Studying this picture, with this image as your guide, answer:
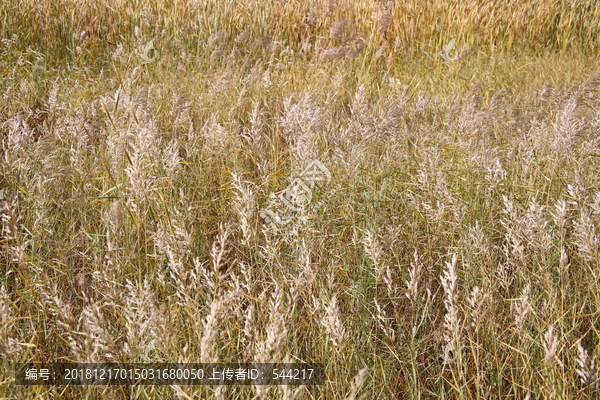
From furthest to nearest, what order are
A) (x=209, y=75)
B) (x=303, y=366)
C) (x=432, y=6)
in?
(x=432, y=6) < (x=209, y=75) < (x=303, y=366)

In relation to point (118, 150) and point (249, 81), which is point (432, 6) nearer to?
point (249, 81)

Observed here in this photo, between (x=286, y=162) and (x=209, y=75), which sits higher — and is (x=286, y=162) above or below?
below

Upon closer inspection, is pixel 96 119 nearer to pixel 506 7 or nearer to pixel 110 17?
pixel 110 17

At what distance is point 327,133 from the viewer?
9.61 feet

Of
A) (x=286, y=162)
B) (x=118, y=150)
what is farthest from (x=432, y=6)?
(x=118, y=150)

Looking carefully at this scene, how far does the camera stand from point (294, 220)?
2.01 metres

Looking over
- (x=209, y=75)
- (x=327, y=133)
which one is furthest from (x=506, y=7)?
(x=327, y=133)

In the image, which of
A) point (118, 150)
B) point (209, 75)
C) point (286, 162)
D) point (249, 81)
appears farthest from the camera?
point (209, 75)

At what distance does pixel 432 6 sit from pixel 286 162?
147 inches

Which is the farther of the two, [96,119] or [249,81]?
[249,81]

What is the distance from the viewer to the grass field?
4.60 feet

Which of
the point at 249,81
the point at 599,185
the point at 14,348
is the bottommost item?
the point at 14,348

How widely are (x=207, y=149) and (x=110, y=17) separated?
3123mm

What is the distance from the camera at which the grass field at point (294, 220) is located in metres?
1.40
